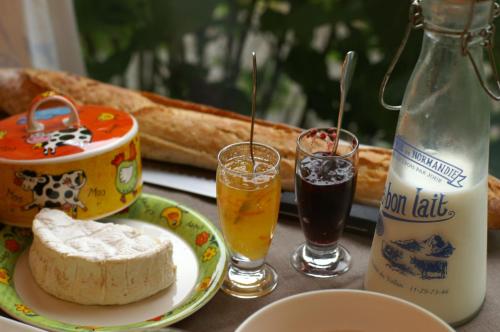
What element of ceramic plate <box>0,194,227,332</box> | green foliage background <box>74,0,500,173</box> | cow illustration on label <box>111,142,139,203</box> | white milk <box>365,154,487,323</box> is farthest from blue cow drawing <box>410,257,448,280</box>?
green foliage background <box>74,0,500,173</box>

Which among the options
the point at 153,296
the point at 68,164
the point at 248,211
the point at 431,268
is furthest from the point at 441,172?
the point at 68,164

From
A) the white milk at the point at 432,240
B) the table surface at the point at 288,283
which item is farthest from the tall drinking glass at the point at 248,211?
the white milk at the point at 432,240

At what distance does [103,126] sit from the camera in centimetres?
98

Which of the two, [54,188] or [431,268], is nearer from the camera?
[431,268]

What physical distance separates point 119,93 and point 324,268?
21.7 inches

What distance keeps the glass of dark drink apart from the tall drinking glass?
0.14 ft

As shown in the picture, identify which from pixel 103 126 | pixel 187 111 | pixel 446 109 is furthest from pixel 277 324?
pixel 187 111

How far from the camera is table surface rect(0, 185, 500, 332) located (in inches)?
31.3

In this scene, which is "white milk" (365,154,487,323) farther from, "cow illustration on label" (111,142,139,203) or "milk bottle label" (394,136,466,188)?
"cow illustration on label" (111,142,139,203)

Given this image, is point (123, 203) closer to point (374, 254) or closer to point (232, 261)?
point (232, 261)

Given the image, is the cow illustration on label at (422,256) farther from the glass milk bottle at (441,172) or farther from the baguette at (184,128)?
the baguette at (184,128)

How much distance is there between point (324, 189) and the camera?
32.9 inches

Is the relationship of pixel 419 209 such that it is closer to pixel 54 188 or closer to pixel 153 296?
pixel 153 296

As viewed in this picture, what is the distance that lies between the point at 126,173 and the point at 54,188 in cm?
11
